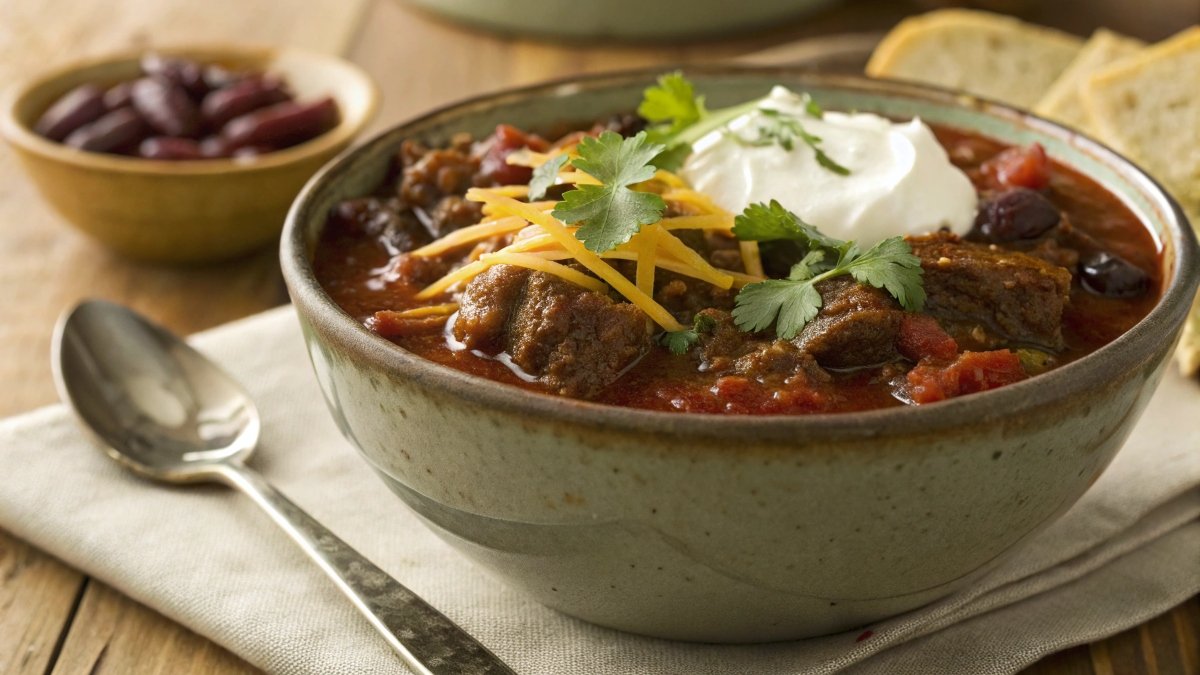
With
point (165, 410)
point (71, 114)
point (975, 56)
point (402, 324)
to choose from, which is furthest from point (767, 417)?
point (975, 56)

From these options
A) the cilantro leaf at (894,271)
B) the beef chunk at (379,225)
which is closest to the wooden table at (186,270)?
the cilantro leaf at (894,271)

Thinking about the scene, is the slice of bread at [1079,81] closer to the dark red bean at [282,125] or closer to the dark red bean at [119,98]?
the dark red bean at [282,125]

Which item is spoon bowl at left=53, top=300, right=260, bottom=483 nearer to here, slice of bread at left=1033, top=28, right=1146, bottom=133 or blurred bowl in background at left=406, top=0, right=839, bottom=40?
slice of bread at left=1033, top=28, right=1146, bottom=133

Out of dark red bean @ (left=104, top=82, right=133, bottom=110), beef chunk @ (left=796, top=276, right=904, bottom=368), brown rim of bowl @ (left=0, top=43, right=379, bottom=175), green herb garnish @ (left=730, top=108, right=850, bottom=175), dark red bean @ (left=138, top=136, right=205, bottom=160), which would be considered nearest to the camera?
beef chunk @ (left=796, top=276, right=904, bottom=368)

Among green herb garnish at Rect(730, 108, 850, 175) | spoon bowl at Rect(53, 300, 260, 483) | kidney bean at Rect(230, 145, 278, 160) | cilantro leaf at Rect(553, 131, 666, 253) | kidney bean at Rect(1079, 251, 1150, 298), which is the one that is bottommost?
spoon bowl at Rect(53, 300, 260, 483)

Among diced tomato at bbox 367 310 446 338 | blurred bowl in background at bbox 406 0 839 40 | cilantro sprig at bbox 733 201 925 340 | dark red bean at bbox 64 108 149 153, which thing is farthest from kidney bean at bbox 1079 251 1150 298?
blurred bowl in background at bbox 406 0 839 40

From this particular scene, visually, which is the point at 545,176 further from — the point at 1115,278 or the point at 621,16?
the point at 621,16
